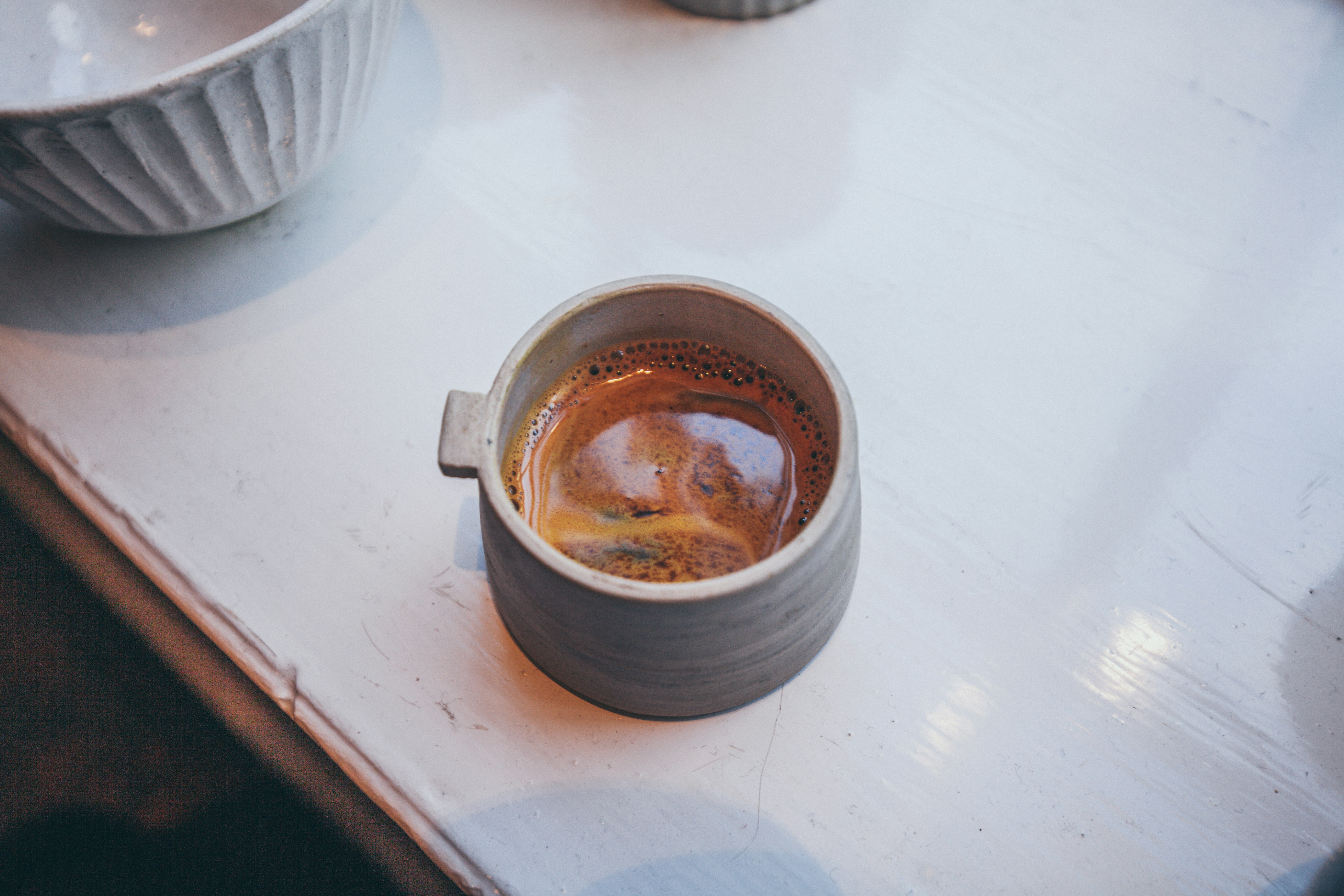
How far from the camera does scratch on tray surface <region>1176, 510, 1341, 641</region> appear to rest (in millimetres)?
463

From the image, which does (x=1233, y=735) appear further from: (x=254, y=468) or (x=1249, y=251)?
(x=254, y=468)

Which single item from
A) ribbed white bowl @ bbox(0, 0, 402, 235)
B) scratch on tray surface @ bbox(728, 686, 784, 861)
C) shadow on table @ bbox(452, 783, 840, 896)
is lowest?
shadow on table @ bbox(452, 783, 840, 896)

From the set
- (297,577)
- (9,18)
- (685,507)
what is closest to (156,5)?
(9,18)

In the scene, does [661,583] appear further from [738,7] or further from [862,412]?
[738,7]

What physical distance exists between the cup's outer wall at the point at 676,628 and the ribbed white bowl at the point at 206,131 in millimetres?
259

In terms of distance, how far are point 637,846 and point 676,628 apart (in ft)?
0.49

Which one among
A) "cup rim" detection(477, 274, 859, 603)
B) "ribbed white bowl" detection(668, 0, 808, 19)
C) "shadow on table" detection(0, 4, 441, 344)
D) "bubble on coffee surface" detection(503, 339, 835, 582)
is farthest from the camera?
"ribbed white bowl" detection(668, 0, 808, 19)

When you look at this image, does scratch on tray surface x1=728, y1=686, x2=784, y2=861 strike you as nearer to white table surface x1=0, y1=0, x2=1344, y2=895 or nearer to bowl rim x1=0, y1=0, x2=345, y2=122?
white table surface x1=0, y1=0, x2=1344, y2=895

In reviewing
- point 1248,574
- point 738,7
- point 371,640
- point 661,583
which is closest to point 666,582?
point 661,583

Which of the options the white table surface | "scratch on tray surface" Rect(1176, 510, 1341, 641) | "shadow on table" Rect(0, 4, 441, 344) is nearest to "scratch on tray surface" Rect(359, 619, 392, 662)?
the white table surface

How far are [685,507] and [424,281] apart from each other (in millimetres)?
266

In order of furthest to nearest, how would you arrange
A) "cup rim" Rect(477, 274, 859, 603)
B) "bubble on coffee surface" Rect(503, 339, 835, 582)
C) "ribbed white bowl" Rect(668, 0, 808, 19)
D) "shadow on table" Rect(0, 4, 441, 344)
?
"ribbed white bowl" Rect(668, 0, 808, 19) < "shadow on table" Rect(0, 4, 441, 344) < "bubble on coffee surface" Rect(503, 339, 835, 582) < "cup rim" Rect(477, 274, 859, 603)

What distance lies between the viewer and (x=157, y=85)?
41 centimetres

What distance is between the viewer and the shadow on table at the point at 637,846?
0.41m
